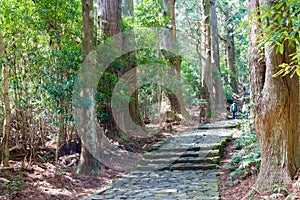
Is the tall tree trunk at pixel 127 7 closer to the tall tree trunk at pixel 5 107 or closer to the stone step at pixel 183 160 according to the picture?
the stone step at pixel 183 160

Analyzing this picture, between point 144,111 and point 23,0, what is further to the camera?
point 144,111

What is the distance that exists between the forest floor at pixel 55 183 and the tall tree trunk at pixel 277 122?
33.1 inches

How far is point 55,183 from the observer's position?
6.42m

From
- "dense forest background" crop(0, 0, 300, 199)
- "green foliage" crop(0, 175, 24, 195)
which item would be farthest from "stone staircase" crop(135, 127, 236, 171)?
"green foliage" crop(0, 175, 24, 195)

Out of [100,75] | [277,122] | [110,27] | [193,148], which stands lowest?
[193,148]

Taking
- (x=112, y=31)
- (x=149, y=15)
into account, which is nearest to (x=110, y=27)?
(x=112, y=31)

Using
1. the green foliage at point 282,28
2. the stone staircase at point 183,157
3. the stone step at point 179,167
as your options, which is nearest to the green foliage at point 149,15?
the stone staircase at point 183,157

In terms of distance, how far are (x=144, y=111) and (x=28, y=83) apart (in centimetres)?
816

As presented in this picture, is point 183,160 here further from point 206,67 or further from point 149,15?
point 206,67

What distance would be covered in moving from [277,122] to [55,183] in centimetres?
440

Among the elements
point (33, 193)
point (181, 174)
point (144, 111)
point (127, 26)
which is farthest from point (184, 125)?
point (33, 193)

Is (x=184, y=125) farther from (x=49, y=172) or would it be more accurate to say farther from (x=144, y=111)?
(x=49, y=172)

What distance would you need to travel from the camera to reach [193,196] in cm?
554

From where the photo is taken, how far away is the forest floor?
221 inches
